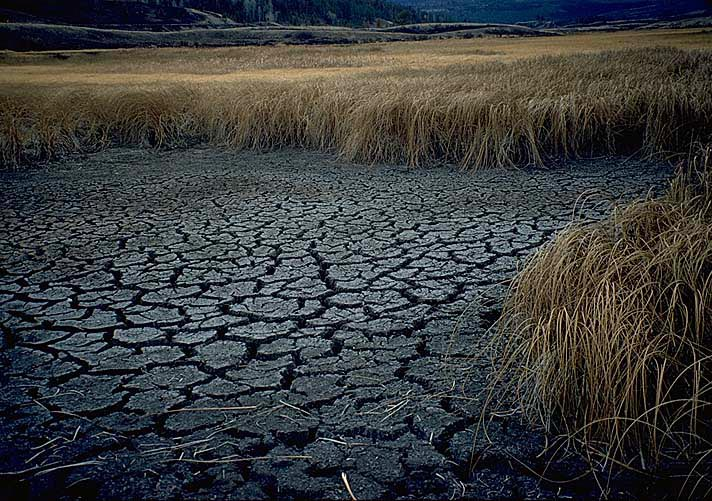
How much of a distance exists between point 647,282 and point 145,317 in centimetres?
189

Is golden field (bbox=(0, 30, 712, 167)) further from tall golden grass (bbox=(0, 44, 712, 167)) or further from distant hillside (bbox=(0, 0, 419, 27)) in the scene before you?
distant hillside (bbox=(0, 0, 419, 27))

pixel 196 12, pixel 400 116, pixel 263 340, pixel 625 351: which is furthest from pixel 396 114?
pixel 196 12

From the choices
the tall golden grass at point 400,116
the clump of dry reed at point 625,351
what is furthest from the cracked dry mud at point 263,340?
the tall golden grass at point 400,116

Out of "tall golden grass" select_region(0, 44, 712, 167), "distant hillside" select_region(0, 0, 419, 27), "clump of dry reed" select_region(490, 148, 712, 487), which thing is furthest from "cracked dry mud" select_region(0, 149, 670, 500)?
"distant hillside" select_region(0, 0, 419, 27)

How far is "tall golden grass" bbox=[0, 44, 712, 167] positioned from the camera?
18.5ft

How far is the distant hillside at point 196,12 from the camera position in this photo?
73.0 ft

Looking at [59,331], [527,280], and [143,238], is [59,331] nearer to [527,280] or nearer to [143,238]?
[143,238]

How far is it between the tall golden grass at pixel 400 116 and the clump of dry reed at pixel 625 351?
11.4ft

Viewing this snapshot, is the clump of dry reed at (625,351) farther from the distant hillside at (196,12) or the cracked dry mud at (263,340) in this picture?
the distant hillside at (196,12)

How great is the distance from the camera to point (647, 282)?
1887 millimetres

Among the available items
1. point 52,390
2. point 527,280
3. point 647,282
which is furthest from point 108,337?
point 647,282

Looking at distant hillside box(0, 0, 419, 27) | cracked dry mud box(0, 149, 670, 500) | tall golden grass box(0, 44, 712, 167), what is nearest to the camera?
cracked dry mud box(0, 149, 670, 500)

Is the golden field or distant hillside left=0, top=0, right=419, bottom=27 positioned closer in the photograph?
the golden field

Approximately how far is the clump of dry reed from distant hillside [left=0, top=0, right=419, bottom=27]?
56.5 ft
